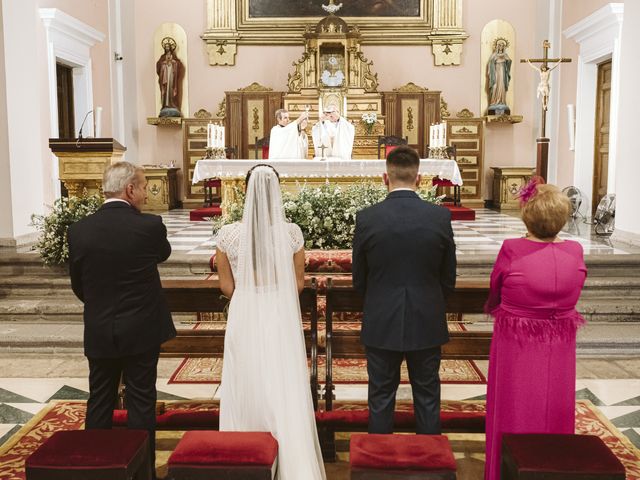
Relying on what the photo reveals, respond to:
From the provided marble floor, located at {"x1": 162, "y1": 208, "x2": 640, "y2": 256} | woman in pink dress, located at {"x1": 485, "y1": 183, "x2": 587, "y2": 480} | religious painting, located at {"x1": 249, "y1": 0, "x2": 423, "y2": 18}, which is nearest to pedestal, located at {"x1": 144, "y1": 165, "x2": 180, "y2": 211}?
marble floor, located at {"x1": 162, "y1": 208, "x2": 640, "y2": 256}

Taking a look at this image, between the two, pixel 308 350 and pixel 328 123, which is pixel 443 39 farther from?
pixel 308 350

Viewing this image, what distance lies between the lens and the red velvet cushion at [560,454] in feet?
8.82

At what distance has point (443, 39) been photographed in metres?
15.6

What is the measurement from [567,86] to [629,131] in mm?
5064

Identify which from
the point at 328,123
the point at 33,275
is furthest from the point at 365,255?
the point at 328,123

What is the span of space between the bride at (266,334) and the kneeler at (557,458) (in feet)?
3.05

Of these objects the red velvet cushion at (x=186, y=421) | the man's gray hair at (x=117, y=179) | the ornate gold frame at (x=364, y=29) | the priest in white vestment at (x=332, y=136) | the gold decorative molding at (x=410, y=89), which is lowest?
the red velvet cushion at (x=186, y=421)

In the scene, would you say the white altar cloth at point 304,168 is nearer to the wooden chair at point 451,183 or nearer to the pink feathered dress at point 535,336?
the wooden chair at point 451,183

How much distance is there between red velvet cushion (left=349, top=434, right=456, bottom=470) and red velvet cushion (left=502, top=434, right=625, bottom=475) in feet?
0.89

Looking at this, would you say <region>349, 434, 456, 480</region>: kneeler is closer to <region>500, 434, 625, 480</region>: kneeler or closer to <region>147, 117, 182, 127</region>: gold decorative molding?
<region>500, 434, 625, 480</region>: kneeler

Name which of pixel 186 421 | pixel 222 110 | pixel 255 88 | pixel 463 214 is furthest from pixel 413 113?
pixel 186 421

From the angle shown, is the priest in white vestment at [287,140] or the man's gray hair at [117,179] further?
the priest in white vestment at [287,140]

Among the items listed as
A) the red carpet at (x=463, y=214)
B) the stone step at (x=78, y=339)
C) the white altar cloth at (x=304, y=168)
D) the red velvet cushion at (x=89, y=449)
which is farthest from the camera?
the red carpet at (x=463, y=214)

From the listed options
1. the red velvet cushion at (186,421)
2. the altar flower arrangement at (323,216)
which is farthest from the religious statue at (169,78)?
the red velvet cushion at (186,421)
